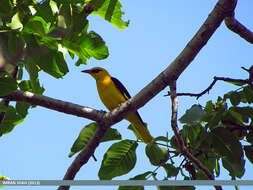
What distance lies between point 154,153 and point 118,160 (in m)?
0.32

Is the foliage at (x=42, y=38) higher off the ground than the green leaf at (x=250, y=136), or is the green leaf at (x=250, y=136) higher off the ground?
the foliage at (x=42, y=38)

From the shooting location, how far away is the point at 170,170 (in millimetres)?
2635

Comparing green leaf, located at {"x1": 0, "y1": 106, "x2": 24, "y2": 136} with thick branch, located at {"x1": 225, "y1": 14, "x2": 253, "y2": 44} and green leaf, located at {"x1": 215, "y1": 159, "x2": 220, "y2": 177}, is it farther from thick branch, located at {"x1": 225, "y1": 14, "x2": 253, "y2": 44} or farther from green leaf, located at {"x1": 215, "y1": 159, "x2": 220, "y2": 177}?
thick branch, located at {"x1": 225, "y1": 14, "x2": 253, "y2": 44}

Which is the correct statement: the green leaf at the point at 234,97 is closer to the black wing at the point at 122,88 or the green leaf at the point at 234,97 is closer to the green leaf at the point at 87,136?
the green leaf at the point at 87,136

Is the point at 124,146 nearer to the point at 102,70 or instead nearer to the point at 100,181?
the point at 100,181

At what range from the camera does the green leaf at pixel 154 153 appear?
2539 mm

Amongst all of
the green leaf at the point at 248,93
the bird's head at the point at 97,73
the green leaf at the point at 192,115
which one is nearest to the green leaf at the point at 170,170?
the green leaf at the point at 192,115

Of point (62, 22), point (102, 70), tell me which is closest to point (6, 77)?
point (62, 22)

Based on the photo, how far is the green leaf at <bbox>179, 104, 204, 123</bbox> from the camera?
2.31 metres

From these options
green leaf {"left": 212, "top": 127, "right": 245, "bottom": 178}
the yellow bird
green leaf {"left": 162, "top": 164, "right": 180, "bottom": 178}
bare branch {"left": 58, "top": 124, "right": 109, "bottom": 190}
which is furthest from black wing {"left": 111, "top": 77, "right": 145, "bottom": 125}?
green leaf {"left": 212, "top": 127, "right": 245, "bottom": 178}

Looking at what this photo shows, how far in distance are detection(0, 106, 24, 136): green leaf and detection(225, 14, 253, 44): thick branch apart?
214 centimetres

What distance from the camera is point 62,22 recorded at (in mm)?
2070

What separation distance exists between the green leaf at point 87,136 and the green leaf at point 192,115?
0.71 metres

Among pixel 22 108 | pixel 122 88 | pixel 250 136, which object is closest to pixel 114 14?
pixel 22 108
